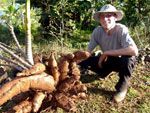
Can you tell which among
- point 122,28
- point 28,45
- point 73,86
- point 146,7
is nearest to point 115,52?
point 122,28

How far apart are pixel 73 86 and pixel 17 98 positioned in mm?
632

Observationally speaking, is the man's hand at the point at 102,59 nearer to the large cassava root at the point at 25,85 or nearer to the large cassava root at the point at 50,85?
the large cassava root at the point at 50,85

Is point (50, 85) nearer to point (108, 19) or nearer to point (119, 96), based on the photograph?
point (119, 96)

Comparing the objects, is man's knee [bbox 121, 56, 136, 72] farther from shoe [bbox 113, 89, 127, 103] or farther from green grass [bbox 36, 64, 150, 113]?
green grass [bbox 36, 64, 150, 113]

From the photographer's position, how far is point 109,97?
2000 millimetres

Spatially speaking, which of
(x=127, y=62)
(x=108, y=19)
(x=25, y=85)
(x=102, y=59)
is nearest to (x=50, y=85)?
(x=25, y=85)

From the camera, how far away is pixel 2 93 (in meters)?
1.20

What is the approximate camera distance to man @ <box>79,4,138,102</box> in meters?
1.84

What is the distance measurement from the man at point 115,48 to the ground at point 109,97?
13 centimetres

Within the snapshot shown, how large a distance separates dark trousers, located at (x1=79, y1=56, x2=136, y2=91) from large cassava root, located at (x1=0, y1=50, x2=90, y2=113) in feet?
2.11

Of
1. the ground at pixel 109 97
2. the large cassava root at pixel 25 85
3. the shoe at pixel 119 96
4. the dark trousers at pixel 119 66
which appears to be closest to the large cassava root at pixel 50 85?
the large cassava root at pixel 25 85

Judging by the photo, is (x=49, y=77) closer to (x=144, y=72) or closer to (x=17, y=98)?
(x=17, y=98)

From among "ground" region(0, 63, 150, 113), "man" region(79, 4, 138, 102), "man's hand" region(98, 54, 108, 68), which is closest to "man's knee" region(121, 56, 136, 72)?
"man" region(79, 4, 138, 102)

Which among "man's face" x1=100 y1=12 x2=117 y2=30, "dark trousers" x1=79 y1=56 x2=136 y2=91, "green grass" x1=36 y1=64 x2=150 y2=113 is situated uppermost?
"man's face" x1=100 y1=12 x2=117 y2=30
